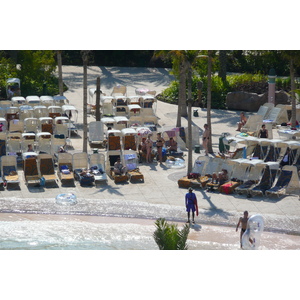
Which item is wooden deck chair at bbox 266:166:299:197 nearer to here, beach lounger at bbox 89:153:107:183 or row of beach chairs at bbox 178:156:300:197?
row of beach chairs at bbox 178:156:300:197

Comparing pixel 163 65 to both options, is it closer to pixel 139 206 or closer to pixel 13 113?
pixel 13 113

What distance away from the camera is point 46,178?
A: 22.7 meters

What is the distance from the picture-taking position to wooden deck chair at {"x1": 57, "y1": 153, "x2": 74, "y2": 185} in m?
22.9

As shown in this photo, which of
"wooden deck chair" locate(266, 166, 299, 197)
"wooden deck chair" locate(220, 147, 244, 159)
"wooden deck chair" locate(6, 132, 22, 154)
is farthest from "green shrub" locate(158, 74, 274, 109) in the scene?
"wooden deck chair" locate(266, 166, 299, 197)

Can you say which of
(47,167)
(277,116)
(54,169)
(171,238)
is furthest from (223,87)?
(171,238)

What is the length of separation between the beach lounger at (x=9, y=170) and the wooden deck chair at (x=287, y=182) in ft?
25.9

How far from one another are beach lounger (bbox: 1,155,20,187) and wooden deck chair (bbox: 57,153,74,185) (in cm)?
142

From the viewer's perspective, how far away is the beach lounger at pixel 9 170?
22.4 metres

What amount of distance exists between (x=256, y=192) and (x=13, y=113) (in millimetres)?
12553

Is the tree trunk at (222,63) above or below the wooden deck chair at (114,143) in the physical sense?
above

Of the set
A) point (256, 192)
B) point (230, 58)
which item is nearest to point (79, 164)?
point (256, 192)

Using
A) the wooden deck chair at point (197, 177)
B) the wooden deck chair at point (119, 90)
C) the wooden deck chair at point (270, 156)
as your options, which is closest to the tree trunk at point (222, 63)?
the wooden deck chair at point (119, 90)

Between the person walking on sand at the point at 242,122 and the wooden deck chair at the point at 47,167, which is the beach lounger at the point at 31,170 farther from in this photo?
the person walking on sand at the point at 242,122

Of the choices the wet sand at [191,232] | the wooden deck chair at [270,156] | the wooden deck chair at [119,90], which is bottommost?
the wet sand at [191,232]
